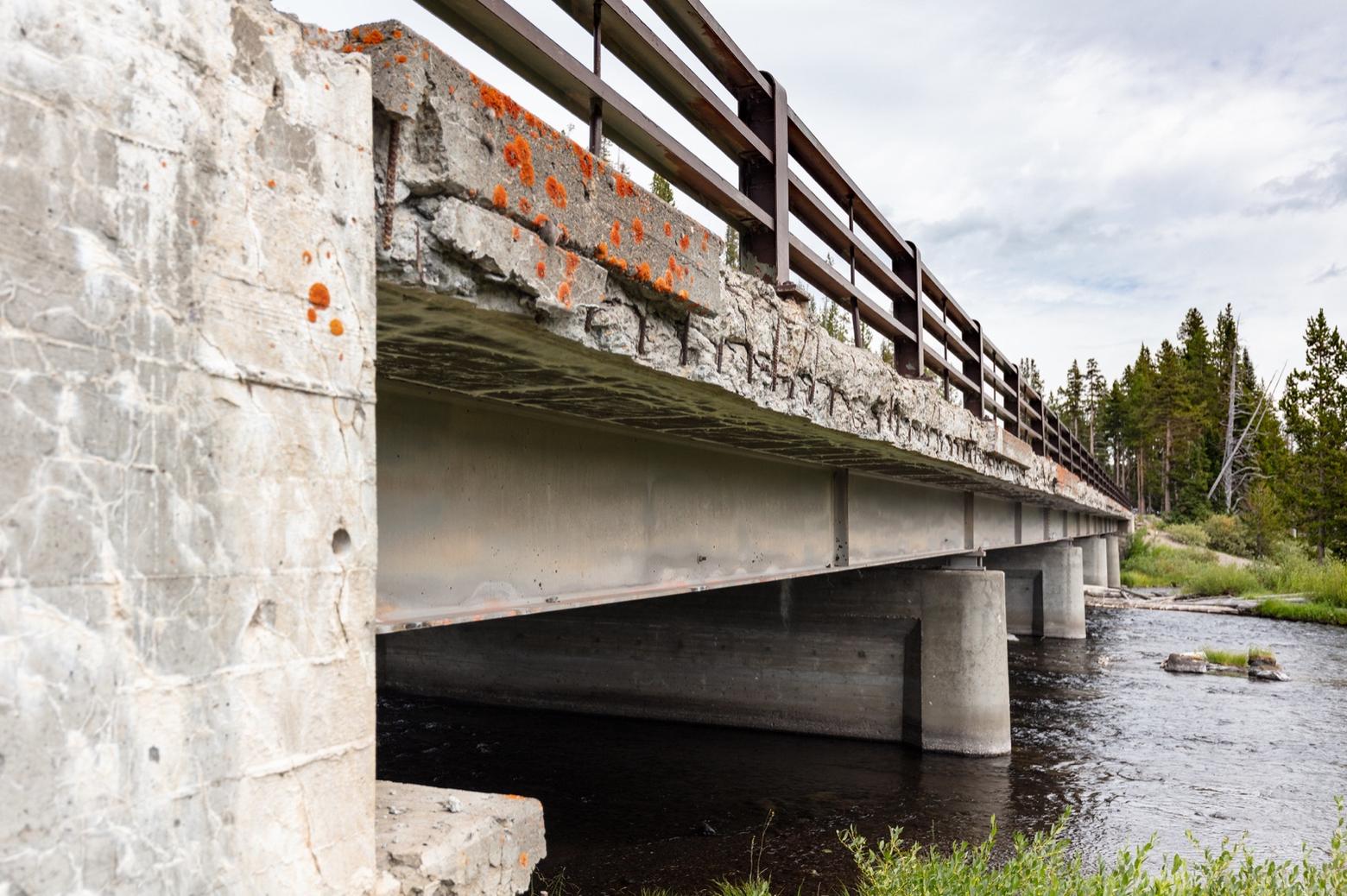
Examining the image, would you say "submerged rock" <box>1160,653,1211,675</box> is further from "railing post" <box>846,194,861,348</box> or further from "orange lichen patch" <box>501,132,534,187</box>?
"orange lichen patch" <box>501,132,534,187</box>

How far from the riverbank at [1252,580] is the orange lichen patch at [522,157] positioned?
31.8m

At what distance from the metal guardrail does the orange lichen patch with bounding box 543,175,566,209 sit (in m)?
0.66

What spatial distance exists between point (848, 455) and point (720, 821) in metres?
4.36

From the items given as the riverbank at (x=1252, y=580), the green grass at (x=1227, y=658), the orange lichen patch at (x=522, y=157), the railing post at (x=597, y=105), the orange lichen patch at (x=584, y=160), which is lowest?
the green grass at (x=1227, y=658)

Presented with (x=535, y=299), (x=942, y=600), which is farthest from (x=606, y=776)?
(x=535, y=299)

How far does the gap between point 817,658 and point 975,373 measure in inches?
178

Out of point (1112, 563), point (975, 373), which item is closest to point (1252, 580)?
point (1112, 563)

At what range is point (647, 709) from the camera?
13.7m

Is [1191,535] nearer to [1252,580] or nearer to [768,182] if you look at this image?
[1252,580]

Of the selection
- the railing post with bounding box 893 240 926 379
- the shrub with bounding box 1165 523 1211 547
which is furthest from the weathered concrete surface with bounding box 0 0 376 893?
the shrub with bounding box 1165 523 1211 547

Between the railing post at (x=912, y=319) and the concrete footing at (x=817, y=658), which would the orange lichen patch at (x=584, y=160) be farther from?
the concrete footing at (x=817, y=658)

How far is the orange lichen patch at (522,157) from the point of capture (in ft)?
8.76

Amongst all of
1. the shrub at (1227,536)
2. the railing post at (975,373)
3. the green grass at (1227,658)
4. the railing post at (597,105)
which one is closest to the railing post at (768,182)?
the railing post at (597,105)

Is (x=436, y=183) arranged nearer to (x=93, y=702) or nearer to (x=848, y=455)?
(x=93, y=702)
